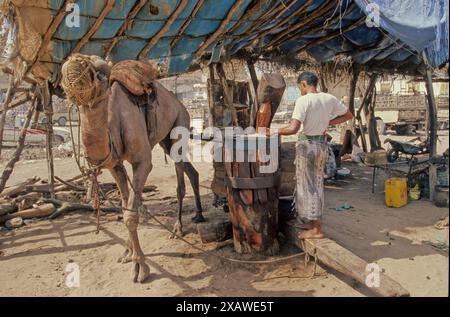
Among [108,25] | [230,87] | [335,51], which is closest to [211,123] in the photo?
Answer: [230,87]

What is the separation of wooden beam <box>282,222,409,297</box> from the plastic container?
2.95 metres

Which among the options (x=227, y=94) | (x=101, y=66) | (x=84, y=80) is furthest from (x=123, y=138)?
(x=227, y=94)

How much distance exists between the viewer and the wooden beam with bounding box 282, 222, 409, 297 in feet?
8.41

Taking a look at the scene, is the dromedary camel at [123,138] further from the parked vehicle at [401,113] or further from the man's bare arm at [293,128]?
the parked vehicle at [401,113]

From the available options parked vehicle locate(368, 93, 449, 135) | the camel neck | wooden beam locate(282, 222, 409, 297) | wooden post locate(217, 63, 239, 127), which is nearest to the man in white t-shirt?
wooden beam locate(282, 222, 409, 297)

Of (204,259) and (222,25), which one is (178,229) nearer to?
(204,259)

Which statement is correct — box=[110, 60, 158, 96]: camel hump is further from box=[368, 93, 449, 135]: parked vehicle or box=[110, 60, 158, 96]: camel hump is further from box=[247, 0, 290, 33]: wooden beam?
box=[368, 93, 449, 135]: parked vehicle

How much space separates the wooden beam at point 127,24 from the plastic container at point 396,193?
15.5ft

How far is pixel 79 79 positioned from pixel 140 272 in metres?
1.95

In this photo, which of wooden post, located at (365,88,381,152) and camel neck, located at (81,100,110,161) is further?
wooden post, located at (365,88,381,152)

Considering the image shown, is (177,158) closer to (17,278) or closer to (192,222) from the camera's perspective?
(192,222)

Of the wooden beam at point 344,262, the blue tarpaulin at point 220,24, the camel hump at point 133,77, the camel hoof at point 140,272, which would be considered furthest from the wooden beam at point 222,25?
the camel hoof at point 140,272

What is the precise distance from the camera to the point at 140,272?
3629mm

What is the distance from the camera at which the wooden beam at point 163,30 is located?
15.9 ft
